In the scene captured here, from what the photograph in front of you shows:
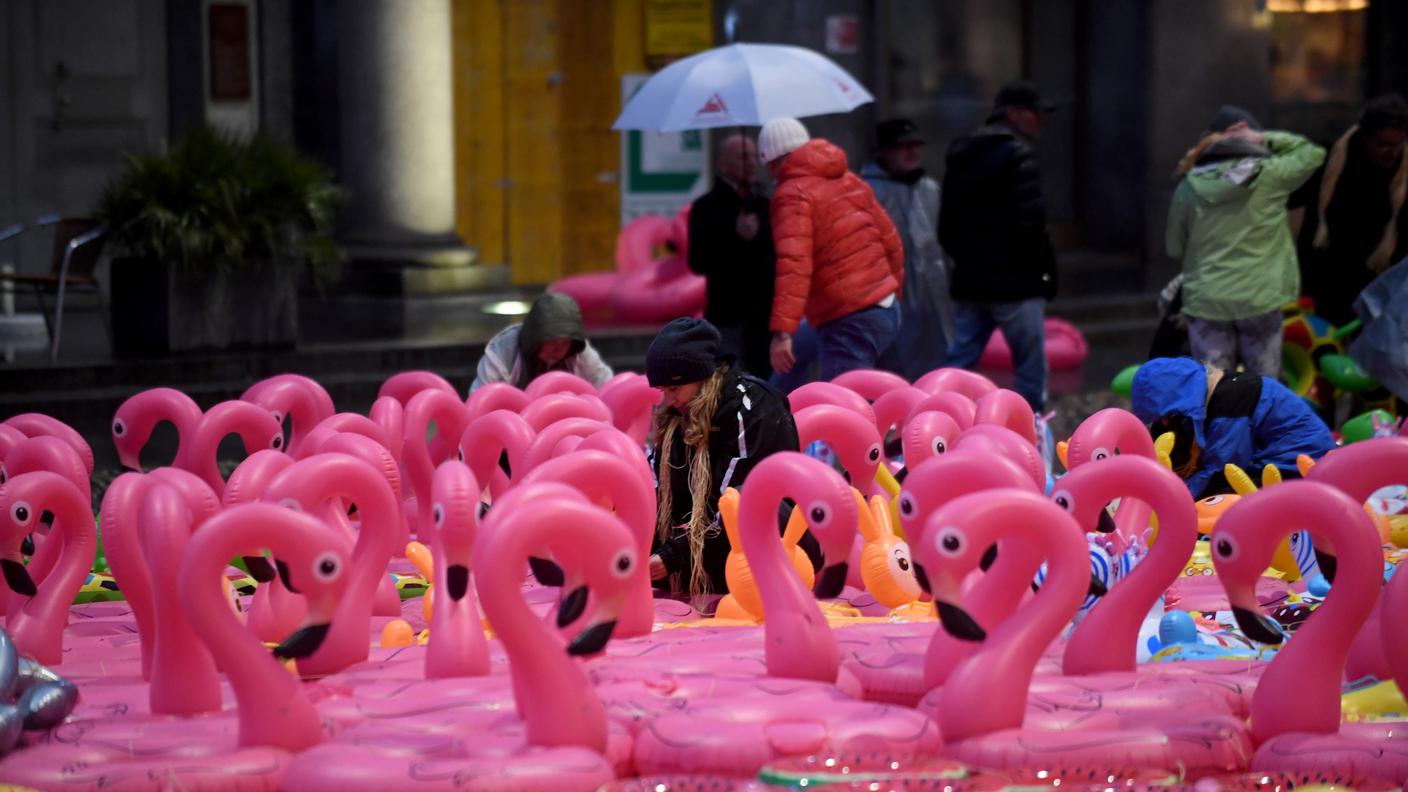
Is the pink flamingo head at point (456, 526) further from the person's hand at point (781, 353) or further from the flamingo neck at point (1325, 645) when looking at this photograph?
the person's hand at point (781, 353)

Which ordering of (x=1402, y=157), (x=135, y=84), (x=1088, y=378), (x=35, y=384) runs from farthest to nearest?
1. (x=135, y=84)
2. (x=1088, y=378)
3. (x=35, y=384)
4. (x=1402, y=157)

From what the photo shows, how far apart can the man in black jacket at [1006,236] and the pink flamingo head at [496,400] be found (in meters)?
2.80

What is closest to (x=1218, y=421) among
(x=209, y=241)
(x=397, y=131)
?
(x=209, y=241)

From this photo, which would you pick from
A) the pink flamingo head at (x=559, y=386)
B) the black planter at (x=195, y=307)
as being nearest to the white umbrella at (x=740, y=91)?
the pink flamingo head at (x=559, y=386)

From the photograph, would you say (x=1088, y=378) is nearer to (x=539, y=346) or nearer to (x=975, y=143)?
(x=975, y=143)

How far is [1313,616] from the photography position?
5.14 metres

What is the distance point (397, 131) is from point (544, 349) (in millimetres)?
6050

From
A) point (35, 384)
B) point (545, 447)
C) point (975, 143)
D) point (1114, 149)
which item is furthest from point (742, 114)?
point (1114, 149)

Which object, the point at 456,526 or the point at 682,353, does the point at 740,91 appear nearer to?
the point at 682,353

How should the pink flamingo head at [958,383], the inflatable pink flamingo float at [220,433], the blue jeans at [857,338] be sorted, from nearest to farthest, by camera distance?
the inflatable pink flamingo float at [220,433], the pink flamingo head at [958,383], the blue jeans at [857,338]

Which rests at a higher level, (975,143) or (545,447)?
(975,143)

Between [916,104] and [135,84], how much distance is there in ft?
19.6

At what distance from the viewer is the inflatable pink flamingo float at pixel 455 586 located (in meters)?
5.41

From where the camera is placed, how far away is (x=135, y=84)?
48.0 ft
